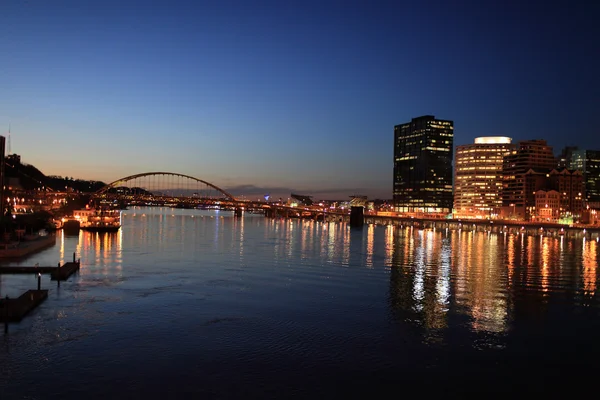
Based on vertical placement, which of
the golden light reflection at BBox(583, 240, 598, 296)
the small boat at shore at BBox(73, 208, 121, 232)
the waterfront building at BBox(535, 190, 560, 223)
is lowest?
the golden light reflection at BBox(583, 240, 598, 296)

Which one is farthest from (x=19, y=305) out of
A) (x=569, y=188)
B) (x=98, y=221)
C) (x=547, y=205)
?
(x=569, y=188)

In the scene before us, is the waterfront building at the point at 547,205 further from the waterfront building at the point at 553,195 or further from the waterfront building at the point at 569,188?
the waterfront building at the point at 569,188

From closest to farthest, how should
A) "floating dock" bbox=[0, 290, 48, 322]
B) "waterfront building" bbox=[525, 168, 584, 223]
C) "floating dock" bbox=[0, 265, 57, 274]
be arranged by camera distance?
"floating dock" bbox=[0, 290, 48, 322] → "floating dock" bbox=[0, 265, 57, 274] → "waterfront building" bbox=[525, 168, 584, 223]

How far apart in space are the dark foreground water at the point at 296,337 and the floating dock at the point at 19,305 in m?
0.42

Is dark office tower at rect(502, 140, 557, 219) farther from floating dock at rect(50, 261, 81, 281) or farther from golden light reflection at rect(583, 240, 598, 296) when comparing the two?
floating dock at rect(50, 261, 81, 281)

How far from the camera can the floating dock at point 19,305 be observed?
71.0 ft

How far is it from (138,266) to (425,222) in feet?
495

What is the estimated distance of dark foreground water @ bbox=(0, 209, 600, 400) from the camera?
15.9m

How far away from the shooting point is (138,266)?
42531 mm

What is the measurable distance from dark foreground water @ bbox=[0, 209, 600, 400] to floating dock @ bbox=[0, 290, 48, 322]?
42 centimetres

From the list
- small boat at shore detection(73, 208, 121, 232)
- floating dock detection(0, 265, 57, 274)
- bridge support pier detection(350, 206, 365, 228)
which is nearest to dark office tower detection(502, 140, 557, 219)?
bridge support pier detection(350, 206, 365, 228)

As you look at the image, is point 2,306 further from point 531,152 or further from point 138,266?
point 531,152

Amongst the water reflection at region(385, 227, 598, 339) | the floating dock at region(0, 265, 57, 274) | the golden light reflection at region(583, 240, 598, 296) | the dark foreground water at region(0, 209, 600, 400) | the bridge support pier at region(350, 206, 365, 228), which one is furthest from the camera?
the bridge support pier at region(350, 206, 365, 228)

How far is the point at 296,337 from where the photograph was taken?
20.9 m
